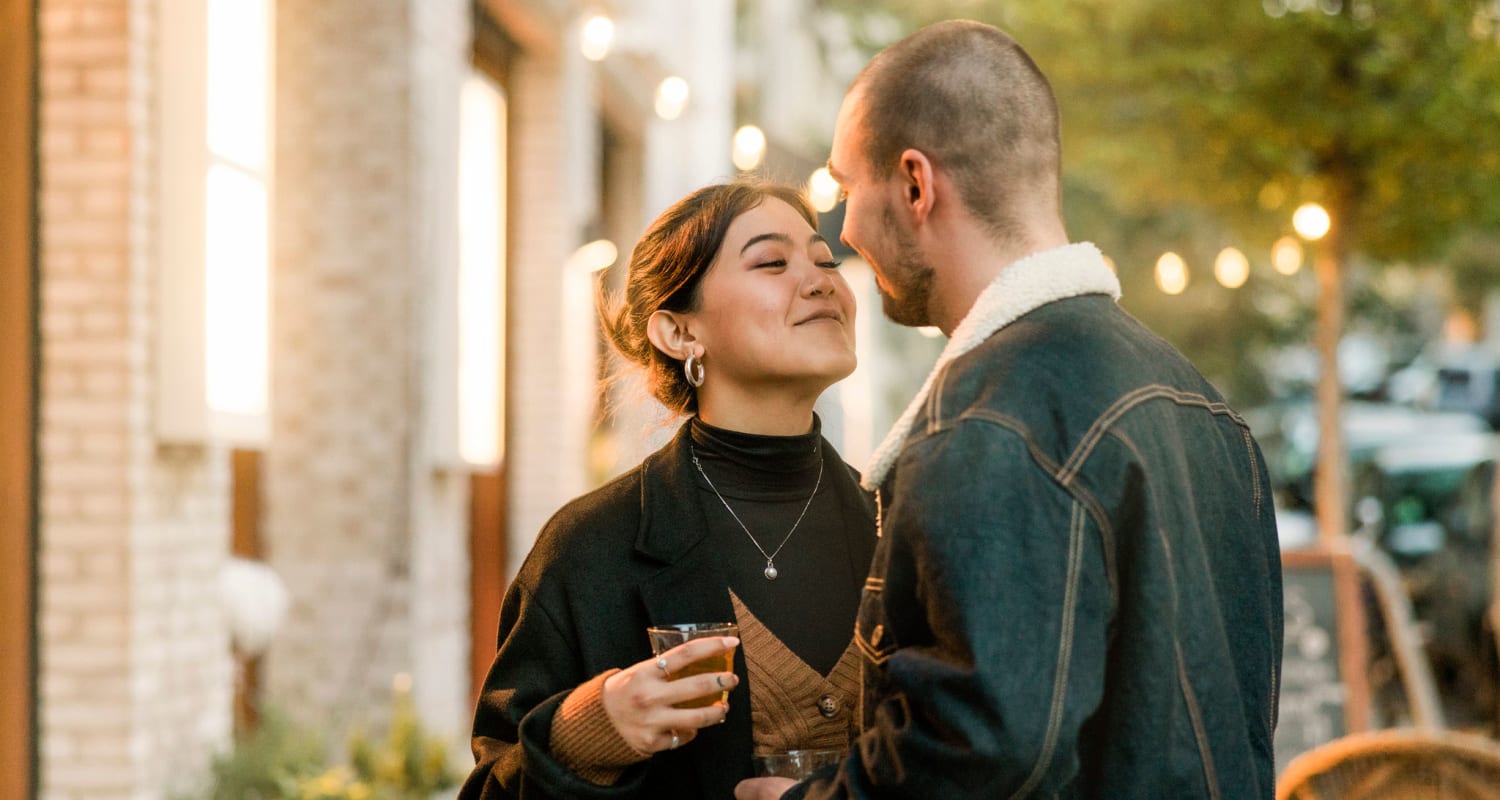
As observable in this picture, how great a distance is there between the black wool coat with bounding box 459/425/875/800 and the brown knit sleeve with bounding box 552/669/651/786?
65 mm

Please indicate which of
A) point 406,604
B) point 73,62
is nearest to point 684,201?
point 73,62

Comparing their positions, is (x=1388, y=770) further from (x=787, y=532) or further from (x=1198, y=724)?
(x=1198, y=724)

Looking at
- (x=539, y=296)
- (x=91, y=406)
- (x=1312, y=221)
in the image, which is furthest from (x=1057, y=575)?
(x=539, y=296)

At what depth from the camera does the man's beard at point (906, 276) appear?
2.09 meters

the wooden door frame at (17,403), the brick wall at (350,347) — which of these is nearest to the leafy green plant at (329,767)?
the wooden door frame at (17,403)

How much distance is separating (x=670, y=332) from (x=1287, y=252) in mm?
8793

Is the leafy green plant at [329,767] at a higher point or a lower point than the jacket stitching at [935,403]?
lower

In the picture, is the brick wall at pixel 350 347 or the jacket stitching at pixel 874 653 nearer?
the jacket stitching at pixel 874 653

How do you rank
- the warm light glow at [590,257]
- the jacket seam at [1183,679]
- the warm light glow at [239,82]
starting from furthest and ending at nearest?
the warm light glow at [590,257] < the warm light glow at [239,82] < the jacket seam at [1183,679]

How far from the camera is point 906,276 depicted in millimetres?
2111

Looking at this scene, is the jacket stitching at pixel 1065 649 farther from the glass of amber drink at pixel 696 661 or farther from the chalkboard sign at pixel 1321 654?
the chalkboard sign at pixel 1321 654

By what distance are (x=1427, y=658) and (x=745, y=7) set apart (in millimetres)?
11447

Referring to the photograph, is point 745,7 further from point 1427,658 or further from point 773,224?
point 773,224

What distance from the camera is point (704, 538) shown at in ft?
8.73
